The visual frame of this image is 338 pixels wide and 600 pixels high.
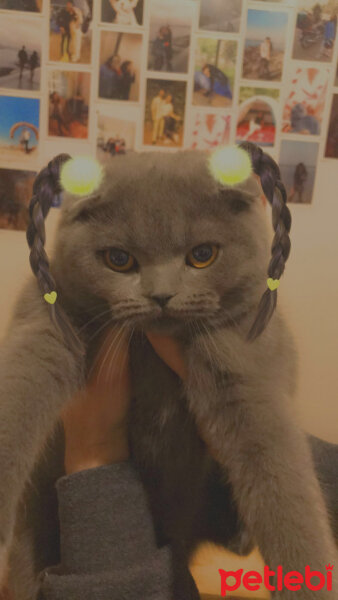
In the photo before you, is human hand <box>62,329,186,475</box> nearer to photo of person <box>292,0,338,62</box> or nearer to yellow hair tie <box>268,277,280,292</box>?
yellow hair tie <box>268,277,280,292</box>

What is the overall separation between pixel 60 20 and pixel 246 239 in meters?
0.80

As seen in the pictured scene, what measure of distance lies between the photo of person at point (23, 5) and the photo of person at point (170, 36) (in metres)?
0.27

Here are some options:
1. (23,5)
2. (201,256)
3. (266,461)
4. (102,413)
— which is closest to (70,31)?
(23,5)

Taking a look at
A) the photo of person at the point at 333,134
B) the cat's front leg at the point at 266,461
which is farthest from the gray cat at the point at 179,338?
the photo of person at the point at 333,134

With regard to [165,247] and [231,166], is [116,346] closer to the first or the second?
[165,247]

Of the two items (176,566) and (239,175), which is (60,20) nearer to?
(239,175)

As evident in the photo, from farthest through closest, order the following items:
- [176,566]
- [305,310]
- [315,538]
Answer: [305,310] → [176,566] → [315,538]

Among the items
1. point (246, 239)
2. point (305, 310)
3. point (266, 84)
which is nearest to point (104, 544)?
point (246, 239)

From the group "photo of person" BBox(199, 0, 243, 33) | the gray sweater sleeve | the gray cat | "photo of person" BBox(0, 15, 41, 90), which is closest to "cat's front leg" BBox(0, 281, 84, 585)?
the gray cat

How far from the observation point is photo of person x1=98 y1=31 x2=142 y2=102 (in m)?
1.20

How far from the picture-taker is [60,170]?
29.1 inches

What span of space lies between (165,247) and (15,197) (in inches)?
29.2

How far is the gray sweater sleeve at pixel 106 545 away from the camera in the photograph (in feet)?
2.45

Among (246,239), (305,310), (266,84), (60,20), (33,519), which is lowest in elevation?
(33,519)
